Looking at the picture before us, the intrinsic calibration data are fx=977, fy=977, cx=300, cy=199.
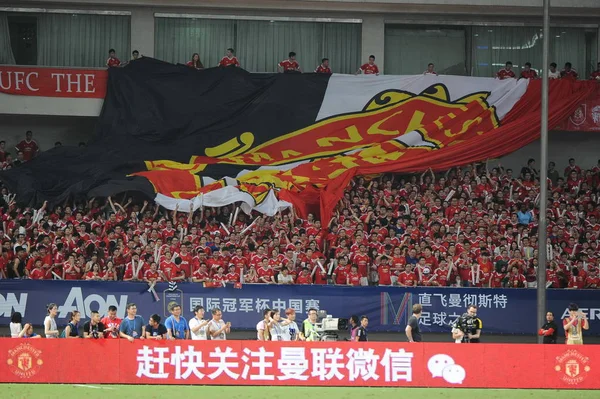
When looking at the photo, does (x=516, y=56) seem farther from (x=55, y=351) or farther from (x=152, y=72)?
(x=55, y=351)

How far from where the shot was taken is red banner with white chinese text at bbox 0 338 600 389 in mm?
16953

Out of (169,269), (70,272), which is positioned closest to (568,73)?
(169,269)

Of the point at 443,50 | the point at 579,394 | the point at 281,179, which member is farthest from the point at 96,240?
the point at 443,50

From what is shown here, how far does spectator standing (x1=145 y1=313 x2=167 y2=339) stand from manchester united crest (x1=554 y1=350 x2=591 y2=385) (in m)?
7.19

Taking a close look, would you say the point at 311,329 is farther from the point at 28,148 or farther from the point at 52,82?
the point at 52,82

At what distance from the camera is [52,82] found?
1270 inches

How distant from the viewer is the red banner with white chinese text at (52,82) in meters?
32.0

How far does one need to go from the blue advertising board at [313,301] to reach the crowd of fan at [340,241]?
0.44 m

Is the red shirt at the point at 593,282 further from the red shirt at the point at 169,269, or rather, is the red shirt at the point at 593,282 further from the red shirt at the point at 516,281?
the red shirt at the point at 169,269

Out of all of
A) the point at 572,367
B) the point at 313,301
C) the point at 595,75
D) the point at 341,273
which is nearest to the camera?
the point at 572,367

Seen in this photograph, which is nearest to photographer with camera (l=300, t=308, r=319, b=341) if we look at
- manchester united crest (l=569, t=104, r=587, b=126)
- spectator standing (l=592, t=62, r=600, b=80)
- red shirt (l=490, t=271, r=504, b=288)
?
red shirt (l=490, t=271, r=504, b=288)

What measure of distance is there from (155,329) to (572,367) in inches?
298

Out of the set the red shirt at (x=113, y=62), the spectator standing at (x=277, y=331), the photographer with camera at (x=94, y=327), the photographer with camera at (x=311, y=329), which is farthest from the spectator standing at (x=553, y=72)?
the photographer with camera at (x=94, y=327)

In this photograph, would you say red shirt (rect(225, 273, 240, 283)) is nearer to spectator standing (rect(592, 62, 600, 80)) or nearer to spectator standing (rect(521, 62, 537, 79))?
spectator standing (rect(521, 62, 537, 79))
